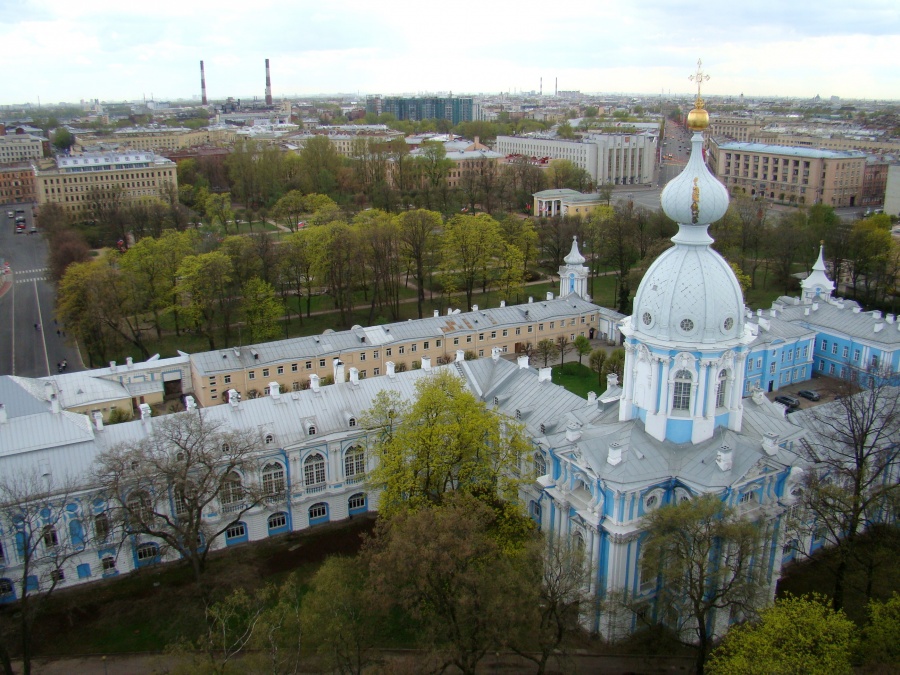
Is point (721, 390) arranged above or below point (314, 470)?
above

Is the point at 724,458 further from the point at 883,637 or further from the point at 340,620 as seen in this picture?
the point at 340,620

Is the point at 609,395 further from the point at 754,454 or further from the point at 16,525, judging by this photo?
the point at 16,525

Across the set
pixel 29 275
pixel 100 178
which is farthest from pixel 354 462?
pixel 100 178

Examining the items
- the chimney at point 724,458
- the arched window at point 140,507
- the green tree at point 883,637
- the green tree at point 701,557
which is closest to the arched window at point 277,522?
the arched window at point 140,507

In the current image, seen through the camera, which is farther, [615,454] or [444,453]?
[444,453]

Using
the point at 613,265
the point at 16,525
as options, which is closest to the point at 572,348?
the point at 613,265

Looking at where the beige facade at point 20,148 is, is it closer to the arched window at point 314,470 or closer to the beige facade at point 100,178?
the beige facade at point 100,178
